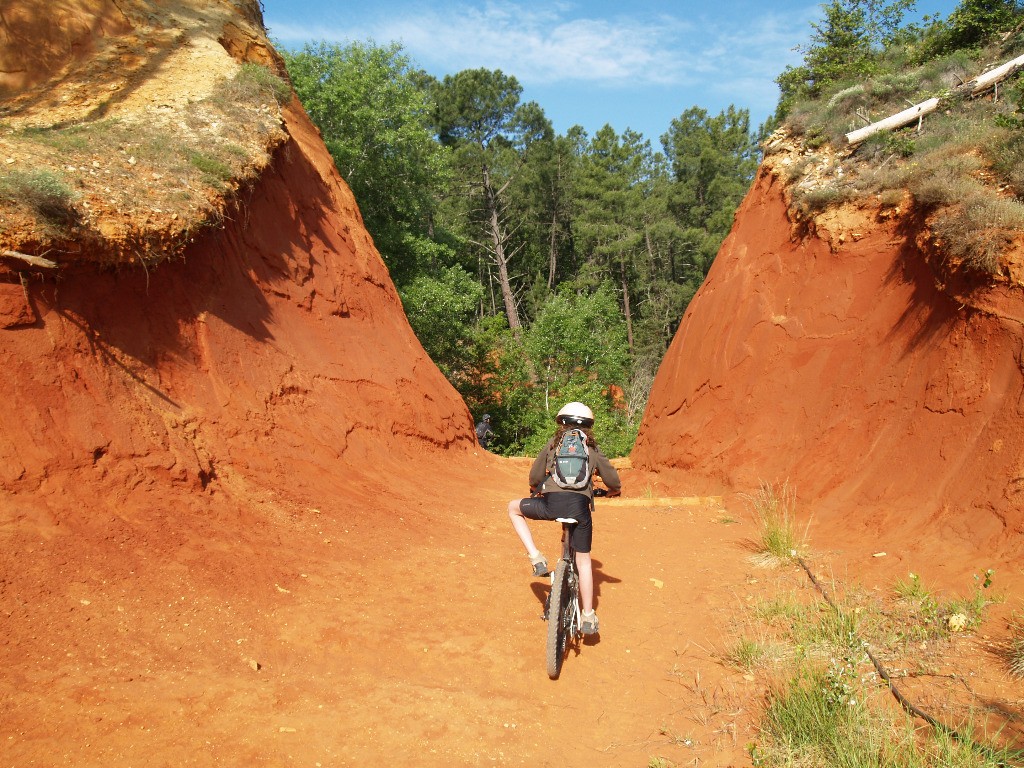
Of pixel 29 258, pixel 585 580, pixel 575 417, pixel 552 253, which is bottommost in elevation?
pixel 585 580

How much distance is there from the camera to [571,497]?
4980 mm

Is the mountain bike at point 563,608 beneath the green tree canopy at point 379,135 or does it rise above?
beneath

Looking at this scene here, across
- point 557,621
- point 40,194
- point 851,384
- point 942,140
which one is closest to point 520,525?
point 557,621

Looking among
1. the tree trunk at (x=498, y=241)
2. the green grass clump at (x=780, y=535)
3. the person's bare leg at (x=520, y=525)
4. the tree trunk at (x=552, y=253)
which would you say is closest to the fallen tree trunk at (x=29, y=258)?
the person's bare leg at (x=520, y=525)

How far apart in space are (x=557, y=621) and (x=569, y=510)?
751mm

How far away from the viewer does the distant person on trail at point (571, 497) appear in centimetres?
499

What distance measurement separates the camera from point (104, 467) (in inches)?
244

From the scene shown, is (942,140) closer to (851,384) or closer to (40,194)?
(851,384)

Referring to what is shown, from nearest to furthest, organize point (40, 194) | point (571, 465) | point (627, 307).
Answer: point (571, 465) → point (40, 194) → point (627, 307)

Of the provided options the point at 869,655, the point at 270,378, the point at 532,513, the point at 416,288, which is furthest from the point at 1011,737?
the point at 416,288

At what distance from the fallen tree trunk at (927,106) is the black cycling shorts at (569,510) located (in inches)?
373

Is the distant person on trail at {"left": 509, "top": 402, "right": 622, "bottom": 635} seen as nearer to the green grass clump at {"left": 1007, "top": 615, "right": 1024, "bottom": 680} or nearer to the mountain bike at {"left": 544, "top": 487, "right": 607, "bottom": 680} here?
the mountain bike at {"left": 544, "top": 487, "right": 607, "bottom": 680}

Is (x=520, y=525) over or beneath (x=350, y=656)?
over

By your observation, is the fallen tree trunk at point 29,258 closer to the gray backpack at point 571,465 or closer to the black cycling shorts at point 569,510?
the black cycling shorts at point 569,510
